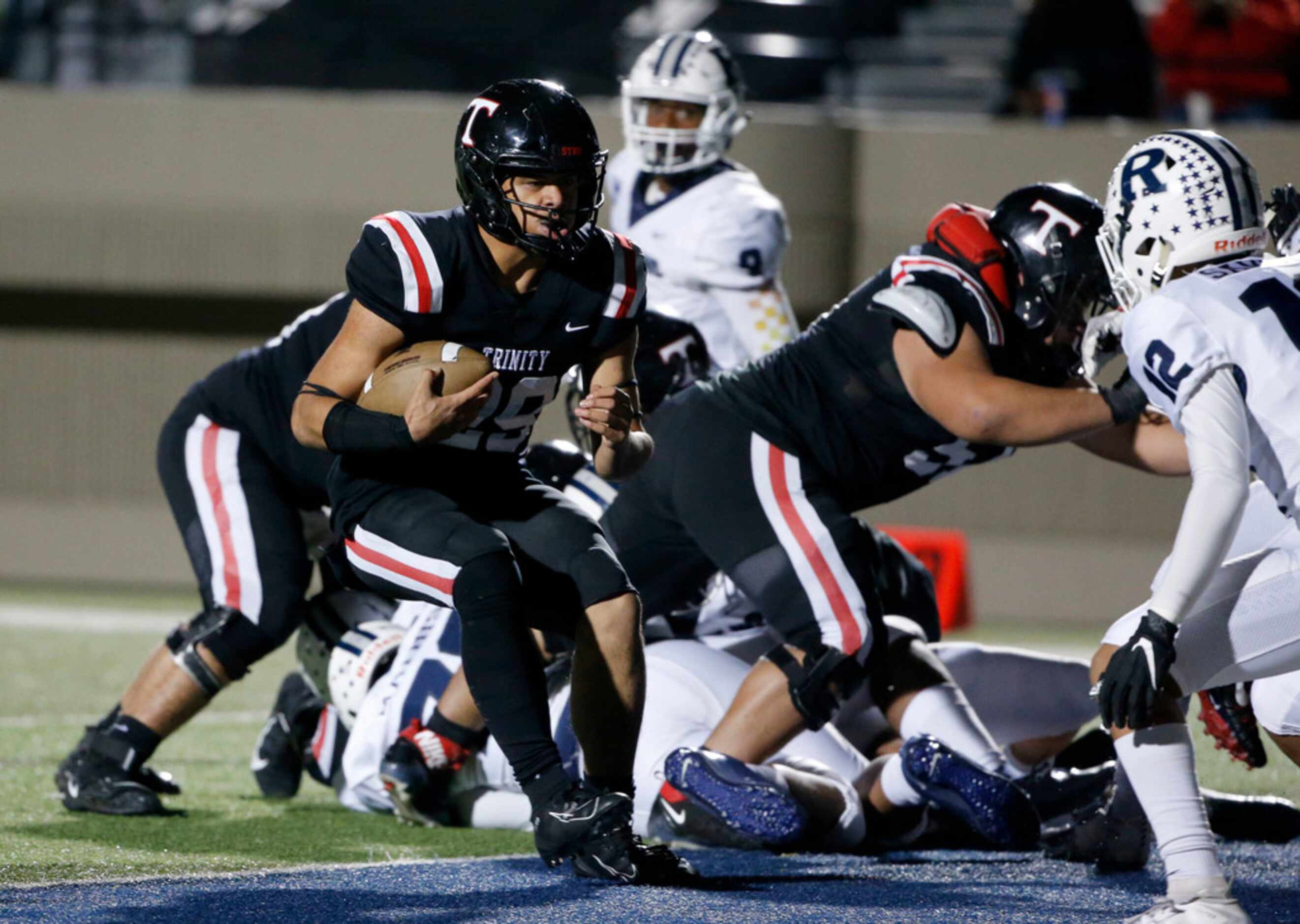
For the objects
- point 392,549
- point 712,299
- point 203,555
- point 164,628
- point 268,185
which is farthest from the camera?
point 268,185

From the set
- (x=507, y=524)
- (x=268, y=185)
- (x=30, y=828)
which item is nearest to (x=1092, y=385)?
(x=507, y=524)

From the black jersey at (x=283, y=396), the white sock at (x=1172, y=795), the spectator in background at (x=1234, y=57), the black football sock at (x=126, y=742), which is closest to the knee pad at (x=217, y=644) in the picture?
the black football sock at (x=126, y=742)

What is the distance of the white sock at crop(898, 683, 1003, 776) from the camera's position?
3887 mm

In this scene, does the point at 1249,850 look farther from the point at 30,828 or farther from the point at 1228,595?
the point at 30,828

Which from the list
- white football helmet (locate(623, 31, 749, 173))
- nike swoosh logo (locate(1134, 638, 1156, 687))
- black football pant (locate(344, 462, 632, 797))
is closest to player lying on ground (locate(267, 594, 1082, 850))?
black football pant (locate(344, 462, 632, 797))

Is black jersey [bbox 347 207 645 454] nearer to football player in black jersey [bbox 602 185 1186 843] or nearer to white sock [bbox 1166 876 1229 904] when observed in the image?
football player in black jersey [bbox 602 185 1186 843]

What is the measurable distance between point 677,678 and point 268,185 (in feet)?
19.9

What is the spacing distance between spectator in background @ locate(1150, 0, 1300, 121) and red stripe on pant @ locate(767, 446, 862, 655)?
20.0 feet

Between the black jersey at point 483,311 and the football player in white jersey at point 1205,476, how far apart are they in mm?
1021

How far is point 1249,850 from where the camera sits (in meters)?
3.71

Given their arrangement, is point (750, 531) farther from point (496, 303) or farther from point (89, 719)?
point (89, 719)

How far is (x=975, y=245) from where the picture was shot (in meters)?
3.77

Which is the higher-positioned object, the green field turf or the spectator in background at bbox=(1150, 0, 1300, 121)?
the spectator in background at bbox=(1150, 0, 1300, 121)

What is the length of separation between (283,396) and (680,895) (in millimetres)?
1774
